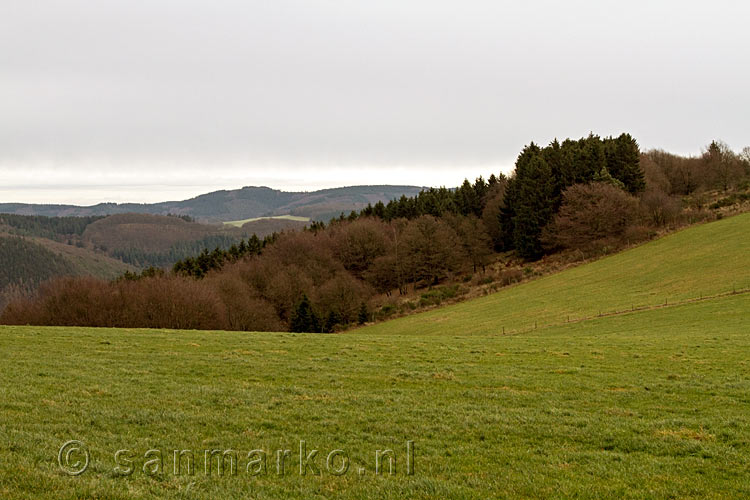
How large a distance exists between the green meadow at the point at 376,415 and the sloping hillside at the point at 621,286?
17.1 meters

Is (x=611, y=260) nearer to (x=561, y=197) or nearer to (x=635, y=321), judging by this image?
(x=561, y=197)

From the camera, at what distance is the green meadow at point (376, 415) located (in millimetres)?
8414

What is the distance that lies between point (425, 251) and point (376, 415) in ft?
220

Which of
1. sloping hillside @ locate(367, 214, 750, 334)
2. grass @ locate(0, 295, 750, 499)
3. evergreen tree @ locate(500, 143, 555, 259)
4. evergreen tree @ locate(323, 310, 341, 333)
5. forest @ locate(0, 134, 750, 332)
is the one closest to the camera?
grass @ locate(0, 295, 750, 499)

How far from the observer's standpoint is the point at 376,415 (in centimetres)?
1248

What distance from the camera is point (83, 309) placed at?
55406 millimetres

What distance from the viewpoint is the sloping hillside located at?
42531mm

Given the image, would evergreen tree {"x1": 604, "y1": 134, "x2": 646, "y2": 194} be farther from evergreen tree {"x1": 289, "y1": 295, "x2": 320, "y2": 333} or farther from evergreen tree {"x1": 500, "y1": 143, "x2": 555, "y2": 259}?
evergreen tree {"x1": 289, "y1": 295, "x2": 320, "y2": 333}

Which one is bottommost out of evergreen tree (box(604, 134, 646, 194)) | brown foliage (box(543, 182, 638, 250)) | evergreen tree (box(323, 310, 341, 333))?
evergreen tree (box(323, 310, 341, 333))

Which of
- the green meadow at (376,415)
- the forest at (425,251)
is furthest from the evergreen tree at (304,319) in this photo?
the green meadow at (376,415)

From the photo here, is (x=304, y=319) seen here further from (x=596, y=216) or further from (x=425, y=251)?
(x=596, y=216)

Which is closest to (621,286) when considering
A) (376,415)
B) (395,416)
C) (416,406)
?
(416,406)

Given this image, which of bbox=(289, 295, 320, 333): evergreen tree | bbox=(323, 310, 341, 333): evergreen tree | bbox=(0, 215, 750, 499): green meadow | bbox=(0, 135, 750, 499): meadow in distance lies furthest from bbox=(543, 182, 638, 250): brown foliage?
bbox=(0, 215, 750, 499): green meadow

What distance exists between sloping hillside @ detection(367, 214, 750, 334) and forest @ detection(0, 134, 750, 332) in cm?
744
